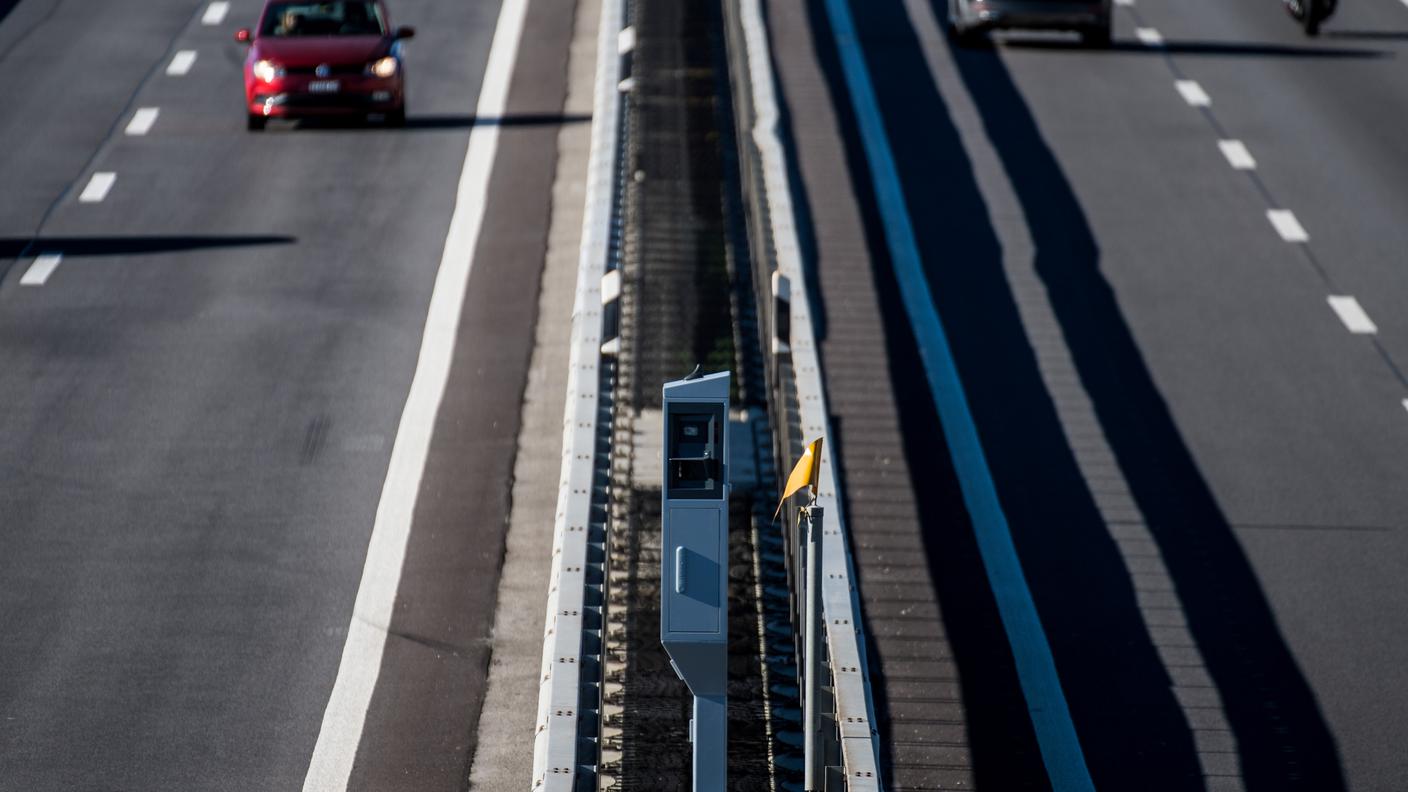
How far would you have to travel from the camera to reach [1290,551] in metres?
16.2

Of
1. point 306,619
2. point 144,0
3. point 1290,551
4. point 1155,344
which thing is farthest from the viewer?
point 144,0

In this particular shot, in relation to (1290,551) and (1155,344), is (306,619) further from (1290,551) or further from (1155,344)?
(1155,344)

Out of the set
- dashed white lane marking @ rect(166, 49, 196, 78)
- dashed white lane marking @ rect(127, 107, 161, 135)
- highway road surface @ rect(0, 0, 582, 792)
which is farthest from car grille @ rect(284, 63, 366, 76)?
dashed white lane marking @ rect(166, 49, 196, 78)

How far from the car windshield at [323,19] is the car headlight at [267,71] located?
2.63 feet

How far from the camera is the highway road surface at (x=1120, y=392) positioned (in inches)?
552

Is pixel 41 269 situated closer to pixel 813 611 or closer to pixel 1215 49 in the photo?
pixel 813 611

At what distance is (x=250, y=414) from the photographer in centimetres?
1791

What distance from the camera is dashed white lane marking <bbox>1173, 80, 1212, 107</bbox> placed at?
28.0 meters

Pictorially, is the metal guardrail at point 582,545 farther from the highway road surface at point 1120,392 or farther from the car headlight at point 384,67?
the car headlight at point 384,67

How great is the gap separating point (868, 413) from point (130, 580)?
6.64 m

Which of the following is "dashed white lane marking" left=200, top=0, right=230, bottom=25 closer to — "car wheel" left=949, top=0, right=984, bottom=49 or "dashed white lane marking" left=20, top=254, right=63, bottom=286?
"dashed white lane marking" left=20, top=254, right=63, bottom=286

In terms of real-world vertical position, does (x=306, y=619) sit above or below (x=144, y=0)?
above

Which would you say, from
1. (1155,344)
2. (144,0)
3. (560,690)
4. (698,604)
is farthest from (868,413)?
(144,0)

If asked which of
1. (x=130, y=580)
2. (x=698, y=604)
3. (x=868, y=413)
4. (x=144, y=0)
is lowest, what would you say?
(x=144, y=0)
